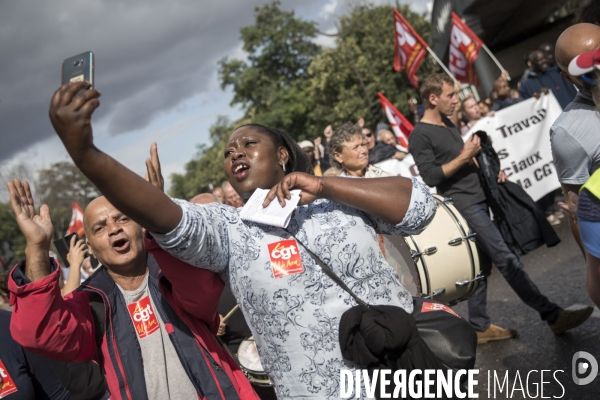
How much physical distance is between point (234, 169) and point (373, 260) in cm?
61

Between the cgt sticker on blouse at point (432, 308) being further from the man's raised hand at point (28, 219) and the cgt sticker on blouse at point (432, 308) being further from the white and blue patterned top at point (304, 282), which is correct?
the man's raised hand at point (28, 219)

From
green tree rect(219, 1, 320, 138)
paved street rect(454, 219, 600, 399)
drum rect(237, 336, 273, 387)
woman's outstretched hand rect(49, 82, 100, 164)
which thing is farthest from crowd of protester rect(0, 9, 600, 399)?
green tree rect(219, 1, 320, 138)

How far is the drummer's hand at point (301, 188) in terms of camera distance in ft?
6.70

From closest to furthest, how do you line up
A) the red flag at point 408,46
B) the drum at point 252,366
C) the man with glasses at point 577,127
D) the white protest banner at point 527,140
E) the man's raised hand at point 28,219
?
1. the man's raised hand at point 28,219
2. the man with glasses at point 577,127
3. the drum at point 252,366
4. the white protest banner at point 527,140
5. the red flag at point 408,46

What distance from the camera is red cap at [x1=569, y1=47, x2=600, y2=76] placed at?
1906 mm

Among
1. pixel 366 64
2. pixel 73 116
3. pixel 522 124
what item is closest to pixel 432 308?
pixel 73 116

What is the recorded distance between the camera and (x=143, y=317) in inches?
104

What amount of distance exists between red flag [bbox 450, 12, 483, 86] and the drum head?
856 cm

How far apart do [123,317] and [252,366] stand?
3.89 feet

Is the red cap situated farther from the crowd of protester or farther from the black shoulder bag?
the black shoulder bag

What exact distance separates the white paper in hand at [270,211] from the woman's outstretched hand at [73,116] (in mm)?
630

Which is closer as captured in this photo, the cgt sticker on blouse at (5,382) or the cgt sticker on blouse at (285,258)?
the cgt sticker on blouse at (285,258)

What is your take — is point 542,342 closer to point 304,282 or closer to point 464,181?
point 464,181

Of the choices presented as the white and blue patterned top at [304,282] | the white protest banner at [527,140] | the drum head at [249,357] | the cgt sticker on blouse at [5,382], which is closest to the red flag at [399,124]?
the white protest banner at [527,140]
